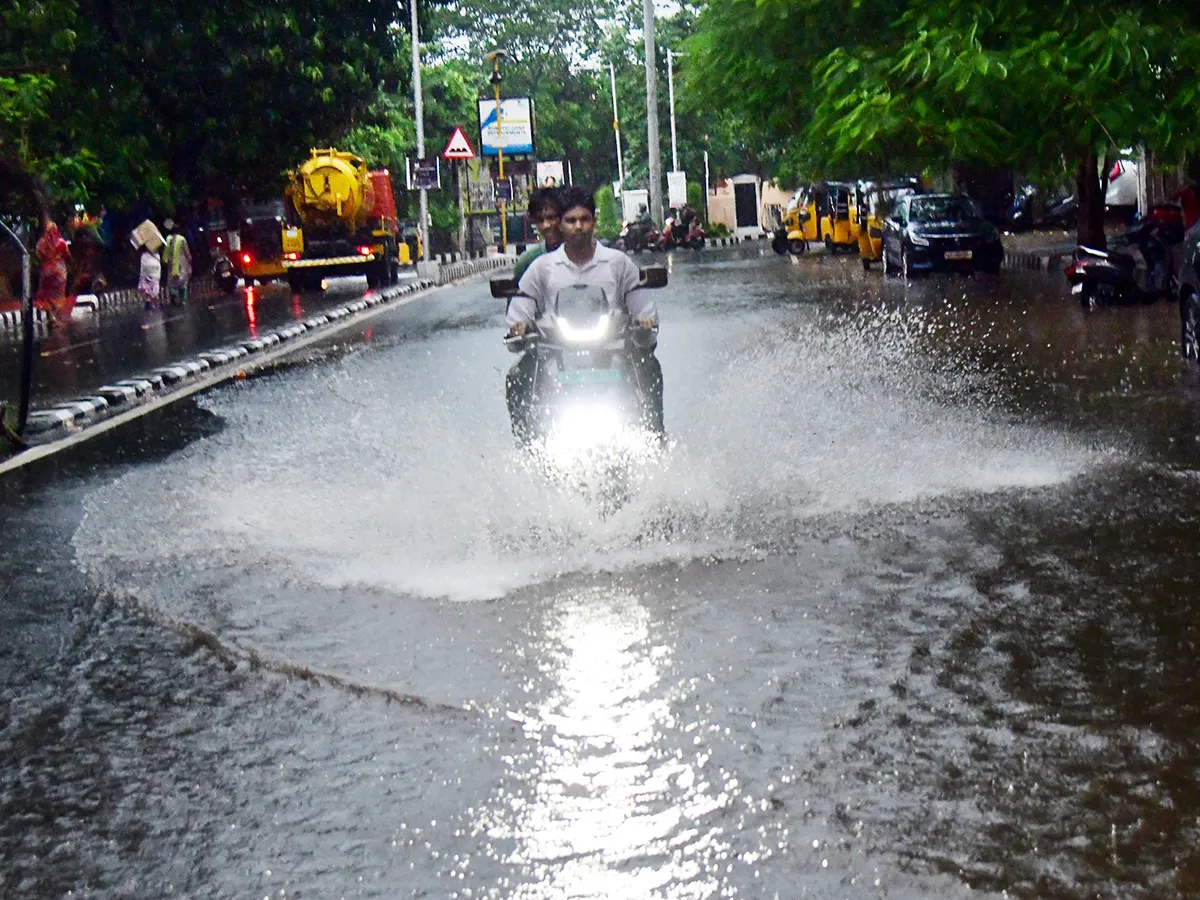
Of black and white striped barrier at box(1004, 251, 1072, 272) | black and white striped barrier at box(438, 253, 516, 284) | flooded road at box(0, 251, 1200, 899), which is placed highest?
flooded road at box(0, 251, 1200, 899)

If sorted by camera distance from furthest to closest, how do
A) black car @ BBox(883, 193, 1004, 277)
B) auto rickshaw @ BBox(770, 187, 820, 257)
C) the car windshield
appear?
auto rickshaw @ BBox(770, 187, 820, 257)
the car windshield
black car @ BBox(883, 193, 1004, 277)

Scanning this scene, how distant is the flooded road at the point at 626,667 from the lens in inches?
170

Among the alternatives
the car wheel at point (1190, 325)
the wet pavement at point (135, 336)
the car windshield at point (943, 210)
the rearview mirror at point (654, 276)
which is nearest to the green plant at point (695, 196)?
the wet pavement at point (135, 336)

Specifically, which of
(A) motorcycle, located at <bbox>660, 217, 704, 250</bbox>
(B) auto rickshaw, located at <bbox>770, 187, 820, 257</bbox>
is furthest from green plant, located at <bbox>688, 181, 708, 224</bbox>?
(B) auto rickshaw, located at <bbox>770, 187, 820, 257</bbox>

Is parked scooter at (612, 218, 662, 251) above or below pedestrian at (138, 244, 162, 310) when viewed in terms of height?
below

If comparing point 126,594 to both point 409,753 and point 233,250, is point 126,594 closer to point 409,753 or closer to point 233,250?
point 409,753

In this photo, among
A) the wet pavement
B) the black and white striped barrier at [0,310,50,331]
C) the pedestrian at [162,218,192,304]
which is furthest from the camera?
the pedestrian at [162,218,192,304]

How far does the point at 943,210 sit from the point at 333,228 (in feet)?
51.6

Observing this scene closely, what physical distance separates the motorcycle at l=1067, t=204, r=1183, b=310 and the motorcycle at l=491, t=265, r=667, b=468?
12.0 metres

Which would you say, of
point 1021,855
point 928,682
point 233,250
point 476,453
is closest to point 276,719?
point 928,682

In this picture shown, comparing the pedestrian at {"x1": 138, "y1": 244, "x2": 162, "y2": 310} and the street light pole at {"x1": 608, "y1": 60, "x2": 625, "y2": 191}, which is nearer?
the pedestrian at {"x1": 138, "y1": 244, "x2": 162, "y2": 310}

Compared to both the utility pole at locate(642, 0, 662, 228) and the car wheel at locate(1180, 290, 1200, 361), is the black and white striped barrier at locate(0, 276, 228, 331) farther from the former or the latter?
the car wheel at locate(1180, 290, 1200, 361)

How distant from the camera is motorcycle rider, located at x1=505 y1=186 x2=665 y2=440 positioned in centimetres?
985

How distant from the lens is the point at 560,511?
895 cm
